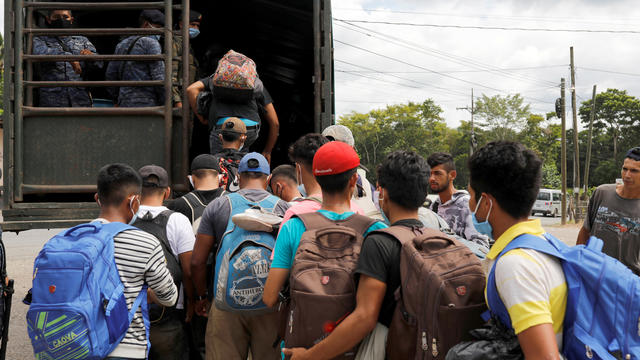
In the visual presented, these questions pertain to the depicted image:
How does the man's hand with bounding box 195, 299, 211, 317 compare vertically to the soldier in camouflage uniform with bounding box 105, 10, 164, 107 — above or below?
below

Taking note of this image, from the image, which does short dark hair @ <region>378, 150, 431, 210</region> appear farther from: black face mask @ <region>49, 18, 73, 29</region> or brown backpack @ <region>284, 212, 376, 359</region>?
black face mask @ <region>49, 18, 73, 29</region>

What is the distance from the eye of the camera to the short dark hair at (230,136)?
4219 millimetres

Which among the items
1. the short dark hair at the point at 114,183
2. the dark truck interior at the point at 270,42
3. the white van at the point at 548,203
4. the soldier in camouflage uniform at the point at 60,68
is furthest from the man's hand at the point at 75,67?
the white van at the point at 548,203

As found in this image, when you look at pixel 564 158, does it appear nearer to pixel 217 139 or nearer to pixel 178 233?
pixel 217 139

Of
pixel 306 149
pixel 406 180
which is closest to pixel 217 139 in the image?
pixel 306 149

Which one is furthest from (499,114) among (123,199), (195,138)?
(123,199)

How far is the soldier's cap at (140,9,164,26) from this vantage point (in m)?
4.71

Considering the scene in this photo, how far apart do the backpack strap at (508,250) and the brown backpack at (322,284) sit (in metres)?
0.53

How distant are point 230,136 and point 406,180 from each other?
2533 mm

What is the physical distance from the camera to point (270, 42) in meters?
7.57

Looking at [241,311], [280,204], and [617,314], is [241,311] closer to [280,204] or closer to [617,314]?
[280,204]

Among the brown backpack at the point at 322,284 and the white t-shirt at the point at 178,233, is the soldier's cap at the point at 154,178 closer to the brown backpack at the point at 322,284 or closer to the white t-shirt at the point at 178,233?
the white t-shirt at the point at 178,233

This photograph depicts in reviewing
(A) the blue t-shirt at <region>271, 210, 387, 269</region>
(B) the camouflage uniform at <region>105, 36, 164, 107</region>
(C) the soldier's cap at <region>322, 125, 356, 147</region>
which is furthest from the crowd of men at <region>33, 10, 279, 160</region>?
(A) the blue t-shirt at <region>271, 210, 387, 269</region>

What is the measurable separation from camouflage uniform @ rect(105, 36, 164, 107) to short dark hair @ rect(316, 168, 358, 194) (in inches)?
111
